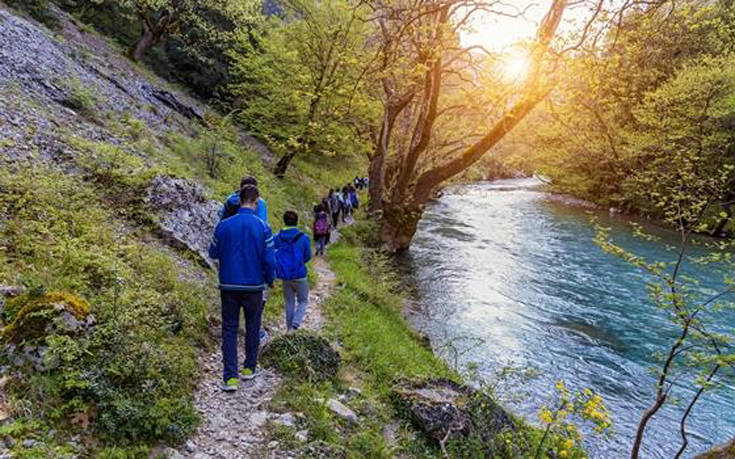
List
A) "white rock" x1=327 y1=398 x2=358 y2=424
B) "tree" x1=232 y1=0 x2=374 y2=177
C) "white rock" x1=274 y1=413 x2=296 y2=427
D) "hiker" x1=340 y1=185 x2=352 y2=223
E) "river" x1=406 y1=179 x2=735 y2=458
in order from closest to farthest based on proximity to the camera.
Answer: "white rock" x1=274 y1=413 x2=296 y2=427 < "white rock" x1=327 y1=398 x2=358 y2=424 < "river" x1=406 y1=179 x2=735 y2=458 < "tree" x1=232 y1=0 x2=374 y2=177 < "hiker" x1=340 y1=185 x2=352 y2=223

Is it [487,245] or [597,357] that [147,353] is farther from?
[487,245]

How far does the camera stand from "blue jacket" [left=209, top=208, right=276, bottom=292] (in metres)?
5.14

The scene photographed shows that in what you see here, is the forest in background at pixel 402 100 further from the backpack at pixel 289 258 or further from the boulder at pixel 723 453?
the boulder at pixel 723 453

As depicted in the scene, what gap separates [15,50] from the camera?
1138 centimetres

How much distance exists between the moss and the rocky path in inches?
68.9

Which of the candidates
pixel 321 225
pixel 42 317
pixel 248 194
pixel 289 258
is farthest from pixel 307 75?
pixel 42 317

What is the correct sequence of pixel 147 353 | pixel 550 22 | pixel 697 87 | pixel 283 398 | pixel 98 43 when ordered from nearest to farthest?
1. pixel 147 353
2. pixel 283 398
3. pixel 550 22
4. pixel 98 43
5. pixel 697 87

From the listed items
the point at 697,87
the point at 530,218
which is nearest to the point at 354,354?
the point at 530,218

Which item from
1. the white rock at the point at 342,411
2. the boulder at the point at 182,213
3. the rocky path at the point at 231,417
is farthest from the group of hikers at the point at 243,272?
the boulder at the point at 182,213

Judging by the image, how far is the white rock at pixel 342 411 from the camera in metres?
5.48

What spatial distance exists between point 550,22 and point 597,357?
343 inches

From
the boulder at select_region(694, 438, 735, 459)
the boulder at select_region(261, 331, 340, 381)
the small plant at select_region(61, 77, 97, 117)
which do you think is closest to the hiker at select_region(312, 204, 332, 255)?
the small plant at select_region(61, 77, 97, 117)

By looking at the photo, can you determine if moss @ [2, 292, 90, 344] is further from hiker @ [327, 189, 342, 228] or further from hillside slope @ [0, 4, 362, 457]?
hiker @ [327, 189, 342, 228]

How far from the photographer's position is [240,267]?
5.13 m
